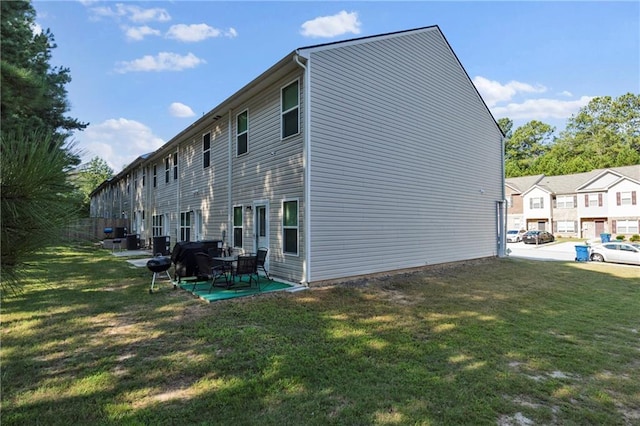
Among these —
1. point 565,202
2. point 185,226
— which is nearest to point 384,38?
point 185,226

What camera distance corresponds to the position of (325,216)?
27.2 feet

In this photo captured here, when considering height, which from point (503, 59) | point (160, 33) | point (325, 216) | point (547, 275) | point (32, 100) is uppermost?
point (503, 59)

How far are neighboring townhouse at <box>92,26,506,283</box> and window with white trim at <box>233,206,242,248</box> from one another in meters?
0.04

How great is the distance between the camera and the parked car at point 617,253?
52.9 ft

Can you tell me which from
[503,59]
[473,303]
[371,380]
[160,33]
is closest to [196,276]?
[371,380]

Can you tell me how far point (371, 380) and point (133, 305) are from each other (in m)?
5.39

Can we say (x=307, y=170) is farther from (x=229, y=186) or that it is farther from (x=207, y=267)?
(x=229, y=186)

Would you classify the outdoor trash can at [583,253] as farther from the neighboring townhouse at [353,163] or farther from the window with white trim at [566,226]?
the window with white trim at [566,226]

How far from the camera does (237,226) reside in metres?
11.2

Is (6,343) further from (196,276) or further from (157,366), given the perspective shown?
(196,276)

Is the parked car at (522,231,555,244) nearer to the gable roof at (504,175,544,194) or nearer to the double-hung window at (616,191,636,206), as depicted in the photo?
the double-hung window at (616,191,636,206)

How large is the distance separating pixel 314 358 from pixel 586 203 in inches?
1624

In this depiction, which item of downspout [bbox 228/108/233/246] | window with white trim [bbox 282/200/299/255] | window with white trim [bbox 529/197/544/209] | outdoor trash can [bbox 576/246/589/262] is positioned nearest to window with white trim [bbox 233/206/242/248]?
downspout [bbox 228/108/233/246]

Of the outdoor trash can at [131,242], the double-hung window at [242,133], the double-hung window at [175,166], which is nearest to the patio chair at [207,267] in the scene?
the double-hung window at [242,133]
